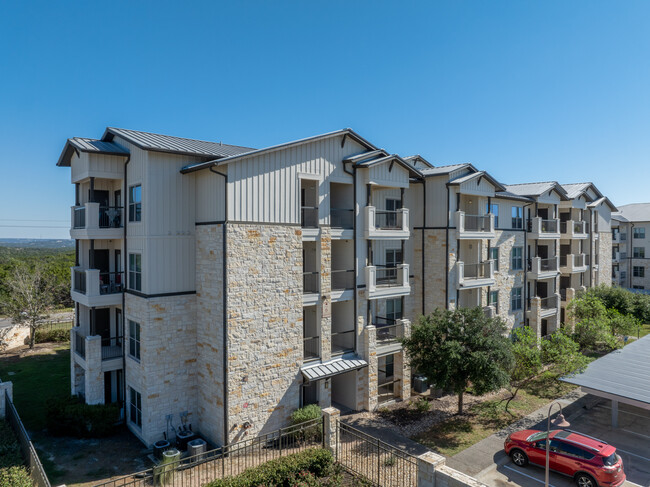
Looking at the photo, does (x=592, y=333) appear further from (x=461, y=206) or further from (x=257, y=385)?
(x=257, y=385)

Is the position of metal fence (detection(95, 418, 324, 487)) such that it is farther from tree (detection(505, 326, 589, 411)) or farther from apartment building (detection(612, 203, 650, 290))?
apartment building (detection(612, 203, 650, 290))

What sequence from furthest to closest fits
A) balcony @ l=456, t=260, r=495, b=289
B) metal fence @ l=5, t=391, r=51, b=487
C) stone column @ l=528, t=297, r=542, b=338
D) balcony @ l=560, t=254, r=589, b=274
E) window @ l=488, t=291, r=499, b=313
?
1. balcony @ l=560, t=254, r=589, b=274
2. stone column @ l=528, t=297, r=542, b=338
3. window @ l=488, t=291, r=499, b=313
4. balcony @ l=456, t=260, r=495, b=289
5. metal fence @ l=5, t=391, r=51, b=487

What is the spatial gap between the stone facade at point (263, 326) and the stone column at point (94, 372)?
6670mm

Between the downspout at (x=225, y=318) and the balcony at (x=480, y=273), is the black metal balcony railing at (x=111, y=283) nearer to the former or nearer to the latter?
the downspout at (x=225, y=318)

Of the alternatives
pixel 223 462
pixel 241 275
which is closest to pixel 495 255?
pixel 241 275

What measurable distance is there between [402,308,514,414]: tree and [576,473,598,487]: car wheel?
4.01 metres

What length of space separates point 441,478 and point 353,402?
9237mm

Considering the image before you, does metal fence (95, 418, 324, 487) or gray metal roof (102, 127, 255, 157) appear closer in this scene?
metal fence (95, 418, 324, 487)

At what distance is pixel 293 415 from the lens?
16.9 meters

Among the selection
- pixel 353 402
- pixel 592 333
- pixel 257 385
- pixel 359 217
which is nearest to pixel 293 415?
pixel 257 385

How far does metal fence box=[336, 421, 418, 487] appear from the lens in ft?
43.9

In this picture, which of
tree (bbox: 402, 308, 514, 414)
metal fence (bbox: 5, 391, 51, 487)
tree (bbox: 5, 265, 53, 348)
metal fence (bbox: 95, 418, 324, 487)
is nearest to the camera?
metal fence (bbox: 5, 391, 51, 487)

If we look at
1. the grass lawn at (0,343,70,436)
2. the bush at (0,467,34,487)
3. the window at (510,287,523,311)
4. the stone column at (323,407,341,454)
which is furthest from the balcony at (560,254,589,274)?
the bush at (0,467,34,487)

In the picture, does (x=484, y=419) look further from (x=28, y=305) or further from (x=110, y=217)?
(x=28, y=305)
